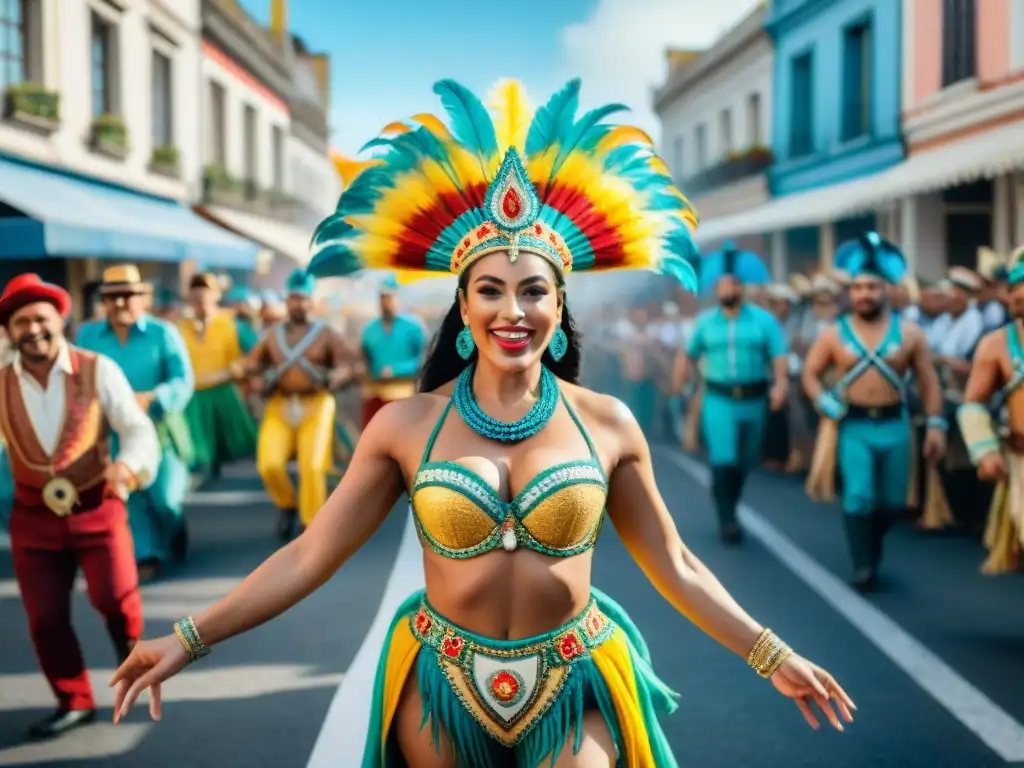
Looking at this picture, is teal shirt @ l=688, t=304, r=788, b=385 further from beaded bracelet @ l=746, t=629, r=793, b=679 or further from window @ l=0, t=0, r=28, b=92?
window @ l=0, t=0, r=28, b=92

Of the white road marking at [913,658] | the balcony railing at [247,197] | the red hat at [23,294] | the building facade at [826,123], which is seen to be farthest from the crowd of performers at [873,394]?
the balcony railing at [247,197]

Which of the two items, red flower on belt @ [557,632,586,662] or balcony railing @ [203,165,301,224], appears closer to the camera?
red flower on belt @ [557,632,586,662]

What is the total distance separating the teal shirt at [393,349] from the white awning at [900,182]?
268cm

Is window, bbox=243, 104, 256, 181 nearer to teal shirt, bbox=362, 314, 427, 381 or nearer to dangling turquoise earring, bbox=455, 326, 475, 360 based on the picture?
teal shirt, bbox=362, 314, 427, 381

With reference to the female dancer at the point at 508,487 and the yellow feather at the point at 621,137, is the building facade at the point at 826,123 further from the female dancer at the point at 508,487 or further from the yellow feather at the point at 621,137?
the female dancer at the point at 508,487

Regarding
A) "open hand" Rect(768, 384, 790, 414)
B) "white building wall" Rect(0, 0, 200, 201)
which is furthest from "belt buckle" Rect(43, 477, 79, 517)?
"white building wall" Rect(0, 0, 200, 201)

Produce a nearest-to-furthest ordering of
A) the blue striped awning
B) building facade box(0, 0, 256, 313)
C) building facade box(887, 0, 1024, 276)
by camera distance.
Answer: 1. the blue striped awning
2. building facade box(0, 0, 256, 313)
3. building facade box(887, 0, 1024, 276)

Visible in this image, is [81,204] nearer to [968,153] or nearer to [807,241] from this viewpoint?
[968,153]

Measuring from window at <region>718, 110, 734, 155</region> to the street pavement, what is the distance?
28.2m

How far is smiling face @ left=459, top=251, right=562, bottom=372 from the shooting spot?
11.1 feet

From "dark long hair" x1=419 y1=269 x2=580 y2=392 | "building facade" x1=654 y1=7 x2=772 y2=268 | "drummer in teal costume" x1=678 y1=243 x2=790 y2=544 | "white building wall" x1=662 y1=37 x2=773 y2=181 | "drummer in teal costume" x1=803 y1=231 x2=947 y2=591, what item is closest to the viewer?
"dark long hair" x1=419 y1=269 x2=580 y2=392

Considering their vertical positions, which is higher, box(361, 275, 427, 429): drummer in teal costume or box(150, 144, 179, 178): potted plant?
box(150, 144, 179, 178): potted plant

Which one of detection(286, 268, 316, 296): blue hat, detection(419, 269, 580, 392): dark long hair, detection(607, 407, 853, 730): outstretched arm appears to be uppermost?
detection(286, 268, 316, 296): blue hat

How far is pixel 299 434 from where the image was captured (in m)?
10.1
